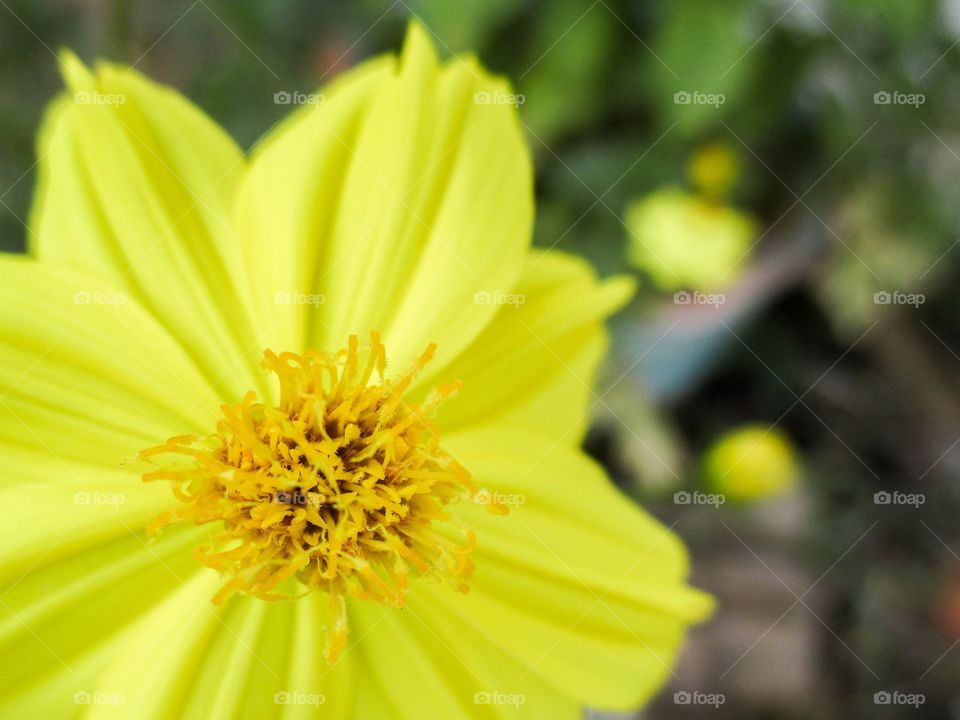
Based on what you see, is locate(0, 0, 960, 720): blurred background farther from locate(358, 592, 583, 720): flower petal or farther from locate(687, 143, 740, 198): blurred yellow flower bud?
locate(358, 592, 583, 720): flower petal

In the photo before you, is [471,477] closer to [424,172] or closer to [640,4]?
[424,172]

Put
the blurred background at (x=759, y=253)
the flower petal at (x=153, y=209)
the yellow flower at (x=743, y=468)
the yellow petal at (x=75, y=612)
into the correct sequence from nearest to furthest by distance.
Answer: the yellow petal at (x=75, y=612) < the flower petal at (x=153, y=209) < the yellow flower at (x=743, y=468) < the blurred background at (x=759, y=253)

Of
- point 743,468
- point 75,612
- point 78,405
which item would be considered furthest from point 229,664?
point 743,468

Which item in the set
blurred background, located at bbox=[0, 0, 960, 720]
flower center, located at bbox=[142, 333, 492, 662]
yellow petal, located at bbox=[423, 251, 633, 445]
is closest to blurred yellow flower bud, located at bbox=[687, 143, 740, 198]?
blurred background, located at bbox=[0, 0, 960, 720]

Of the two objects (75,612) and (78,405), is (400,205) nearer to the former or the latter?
(78,405)

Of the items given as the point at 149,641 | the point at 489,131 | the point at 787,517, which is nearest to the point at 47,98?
the point at 489,131

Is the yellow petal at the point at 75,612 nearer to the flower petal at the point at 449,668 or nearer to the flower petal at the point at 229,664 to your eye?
the flower petal at the point at 229,664

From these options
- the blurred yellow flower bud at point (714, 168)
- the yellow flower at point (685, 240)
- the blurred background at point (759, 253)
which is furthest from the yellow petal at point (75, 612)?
the blurred yellow flower bud at point (714, 168)

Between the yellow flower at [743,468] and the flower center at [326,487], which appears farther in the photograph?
the yellow flower at [743,468]
